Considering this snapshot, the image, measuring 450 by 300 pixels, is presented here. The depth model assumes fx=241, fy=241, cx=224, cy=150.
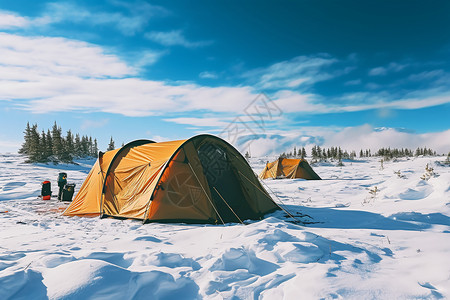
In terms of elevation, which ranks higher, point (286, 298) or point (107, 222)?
point (286, 298)

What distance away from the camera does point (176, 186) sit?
641cm

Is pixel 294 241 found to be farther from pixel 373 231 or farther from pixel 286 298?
pixel 373 231

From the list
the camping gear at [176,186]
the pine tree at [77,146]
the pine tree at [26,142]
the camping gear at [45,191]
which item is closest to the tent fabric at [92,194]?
the camping gear at [176,186]

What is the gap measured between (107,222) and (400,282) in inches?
245

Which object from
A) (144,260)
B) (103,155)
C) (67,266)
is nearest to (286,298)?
(144,260)

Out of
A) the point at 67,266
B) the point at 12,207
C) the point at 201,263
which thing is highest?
the point at 67,266

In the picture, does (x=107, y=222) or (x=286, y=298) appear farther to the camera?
(x=107, y=222)

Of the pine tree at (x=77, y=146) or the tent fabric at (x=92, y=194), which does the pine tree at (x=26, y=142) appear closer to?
the pine tree at (x=77, y=146)

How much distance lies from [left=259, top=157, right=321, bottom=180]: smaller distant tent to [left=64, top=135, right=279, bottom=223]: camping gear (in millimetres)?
11791

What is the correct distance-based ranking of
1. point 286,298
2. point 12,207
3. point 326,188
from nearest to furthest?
point 286,298
point 12,207
point 326,188

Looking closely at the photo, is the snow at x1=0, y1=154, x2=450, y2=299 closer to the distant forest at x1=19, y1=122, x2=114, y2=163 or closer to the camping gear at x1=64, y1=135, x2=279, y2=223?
the camping gear at x1=64, y1=135, x2=279, y2=223

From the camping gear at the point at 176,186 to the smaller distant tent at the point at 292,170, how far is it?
11.8 m

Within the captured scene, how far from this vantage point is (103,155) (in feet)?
27.9

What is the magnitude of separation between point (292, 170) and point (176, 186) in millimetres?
14070
